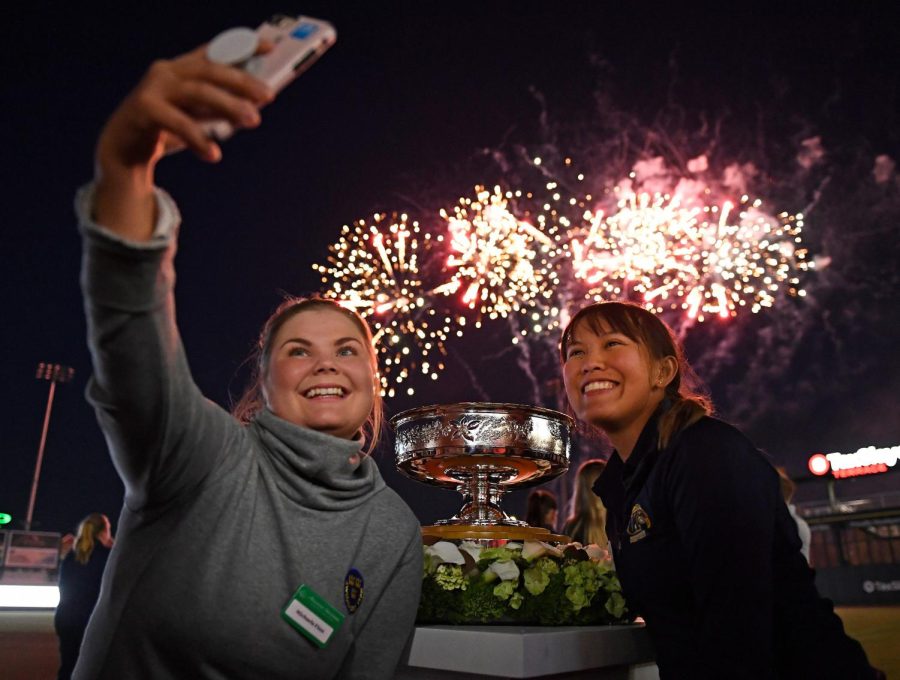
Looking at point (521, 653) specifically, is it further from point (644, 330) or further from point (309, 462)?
point (644, 330)

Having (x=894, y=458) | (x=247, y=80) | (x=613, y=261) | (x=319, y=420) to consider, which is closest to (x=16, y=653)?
(x=613, y=261)

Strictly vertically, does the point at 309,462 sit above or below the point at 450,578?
above

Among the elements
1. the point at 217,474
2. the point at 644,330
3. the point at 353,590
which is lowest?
the point at 353,590

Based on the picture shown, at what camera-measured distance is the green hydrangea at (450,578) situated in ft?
6.53

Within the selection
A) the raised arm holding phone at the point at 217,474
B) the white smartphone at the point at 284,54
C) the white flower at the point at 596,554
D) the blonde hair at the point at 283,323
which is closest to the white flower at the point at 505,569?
the raised arm holding phone at the point at 217,474

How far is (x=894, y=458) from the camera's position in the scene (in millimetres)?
31109

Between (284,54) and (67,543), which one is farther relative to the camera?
(67,543)

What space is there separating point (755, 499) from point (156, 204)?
1609 millimetres

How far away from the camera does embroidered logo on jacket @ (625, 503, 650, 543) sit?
1960mm

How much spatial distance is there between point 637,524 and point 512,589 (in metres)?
0.44

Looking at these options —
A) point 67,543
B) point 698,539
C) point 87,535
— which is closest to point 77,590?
point 87,535

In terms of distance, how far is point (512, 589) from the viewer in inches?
78.5

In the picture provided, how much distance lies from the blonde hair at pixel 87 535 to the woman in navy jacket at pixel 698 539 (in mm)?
5127

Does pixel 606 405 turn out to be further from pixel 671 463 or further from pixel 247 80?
pixel 247 80
